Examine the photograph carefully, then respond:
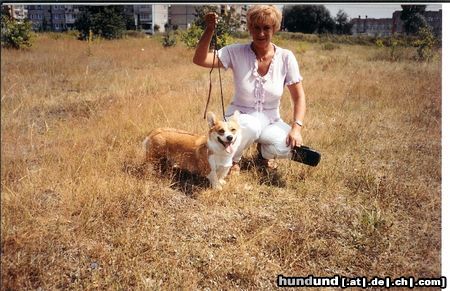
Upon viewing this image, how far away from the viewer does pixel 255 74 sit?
7.83 ft

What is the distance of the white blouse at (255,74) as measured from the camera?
2391mm

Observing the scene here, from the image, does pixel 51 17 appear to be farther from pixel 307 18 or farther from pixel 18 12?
pixel 307 18

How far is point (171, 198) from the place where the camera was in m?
2.20

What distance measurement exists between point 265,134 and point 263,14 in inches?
30.8

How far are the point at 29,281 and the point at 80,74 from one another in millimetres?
3103

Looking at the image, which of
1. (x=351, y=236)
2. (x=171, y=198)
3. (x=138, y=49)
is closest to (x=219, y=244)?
(x=171, y=198)

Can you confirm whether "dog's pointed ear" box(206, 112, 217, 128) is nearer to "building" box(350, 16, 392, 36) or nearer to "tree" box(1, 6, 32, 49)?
"building" box(350, 16, 392, 36)

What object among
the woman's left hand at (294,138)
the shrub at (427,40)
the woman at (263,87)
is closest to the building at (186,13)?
the woman at (263,87)

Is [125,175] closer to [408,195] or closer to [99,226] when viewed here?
[99,226]

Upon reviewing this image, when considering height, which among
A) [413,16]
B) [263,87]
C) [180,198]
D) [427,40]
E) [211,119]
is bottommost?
[180,198]

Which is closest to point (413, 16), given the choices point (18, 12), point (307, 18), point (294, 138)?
point (307, 18)

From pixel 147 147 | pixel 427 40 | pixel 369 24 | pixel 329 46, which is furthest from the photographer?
pixel 329 46

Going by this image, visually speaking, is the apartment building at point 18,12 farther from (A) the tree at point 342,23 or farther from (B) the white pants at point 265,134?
(A) the tree at point 342,23

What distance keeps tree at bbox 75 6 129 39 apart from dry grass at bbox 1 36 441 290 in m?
0.32
